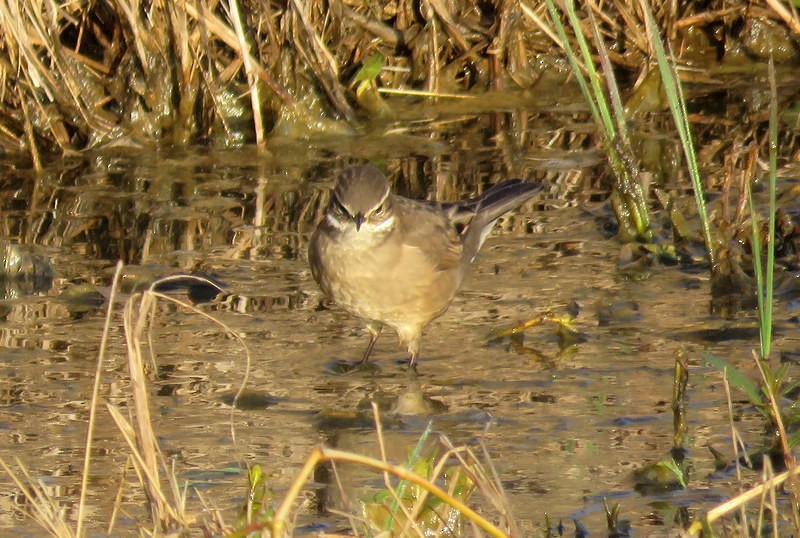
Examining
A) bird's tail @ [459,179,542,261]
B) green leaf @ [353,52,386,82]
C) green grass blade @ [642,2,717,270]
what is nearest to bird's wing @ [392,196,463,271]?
bird's tail @ [459,179,542,261]

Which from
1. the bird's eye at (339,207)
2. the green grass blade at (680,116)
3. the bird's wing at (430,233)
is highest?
the green grass blade at (680,116)

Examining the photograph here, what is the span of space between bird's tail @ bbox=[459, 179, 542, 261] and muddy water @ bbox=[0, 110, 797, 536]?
18cm

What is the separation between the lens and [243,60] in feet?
27.2

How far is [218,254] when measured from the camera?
6.95 meters

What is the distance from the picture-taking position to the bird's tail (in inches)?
259

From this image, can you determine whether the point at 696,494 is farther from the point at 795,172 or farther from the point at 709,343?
the point at 795,172

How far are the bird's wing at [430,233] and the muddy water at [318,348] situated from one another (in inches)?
12.3

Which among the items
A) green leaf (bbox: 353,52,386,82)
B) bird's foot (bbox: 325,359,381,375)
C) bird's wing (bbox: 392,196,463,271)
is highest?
green leaf (bbox: 353,52,386,82)

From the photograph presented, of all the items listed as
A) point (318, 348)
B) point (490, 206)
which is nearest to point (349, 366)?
point (318, 348)

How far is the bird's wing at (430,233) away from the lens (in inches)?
237

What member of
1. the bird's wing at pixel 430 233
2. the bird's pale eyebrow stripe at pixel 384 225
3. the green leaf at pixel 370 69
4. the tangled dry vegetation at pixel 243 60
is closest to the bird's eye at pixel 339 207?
the bird's pale eyebrow stripe at pixel 384 225

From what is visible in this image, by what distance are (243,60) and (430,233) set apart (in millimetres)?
2593

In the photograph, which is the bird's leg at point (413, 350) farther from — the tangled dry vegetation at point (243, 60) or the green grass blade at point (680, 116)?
the tangled dry vegetation at point (243, 60)

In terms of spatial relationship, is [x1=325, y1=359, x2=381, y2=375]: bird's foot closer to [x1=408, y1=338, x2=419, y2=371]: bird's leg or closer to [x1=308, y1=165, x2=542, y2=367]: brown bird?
[x1=308, y1=165, x2=542, y2=367]: brown bird
